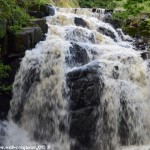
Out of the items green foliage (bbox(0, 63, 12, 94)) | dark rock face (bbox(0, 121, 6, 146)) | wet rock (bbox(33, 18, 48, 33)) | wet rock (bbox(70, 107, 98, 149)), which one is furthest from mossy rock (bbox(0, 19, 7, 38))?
wet rock (bbox(70, 107, 98, 149))

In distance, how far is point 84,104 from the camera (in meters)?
8.04

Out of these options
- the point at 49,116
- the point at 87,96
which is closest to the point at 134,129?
the point at 87,96

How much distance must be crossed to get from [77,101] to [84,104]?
22 centimetres

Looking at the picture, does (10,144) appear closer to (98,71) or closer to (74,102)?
(74,102)

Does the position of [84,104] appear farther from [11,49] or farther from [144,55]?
[144,55]

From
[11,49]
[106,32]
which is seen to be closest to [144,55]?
[106,32]

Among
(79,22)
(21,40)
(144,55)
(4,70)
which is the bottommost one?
(4,70)

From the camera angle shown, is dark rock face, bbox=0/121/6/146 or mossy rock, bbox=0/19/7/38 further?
mossy rock, bbox=0/19/7/38

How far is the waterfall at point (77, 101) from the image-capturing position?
800 cm

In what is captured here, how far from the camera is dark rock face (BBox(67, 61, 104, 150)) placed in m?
7.93

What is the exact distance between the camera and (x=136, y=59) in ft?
32.0

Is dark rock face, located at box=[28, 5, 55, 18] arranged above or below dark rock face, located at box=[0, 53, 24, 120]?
above

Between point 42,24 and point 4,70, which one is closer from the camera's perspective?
point 4,70

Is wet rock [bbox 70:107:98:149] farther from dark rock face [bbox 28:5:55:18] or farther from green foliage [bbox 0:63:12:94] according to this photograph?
dark rock face [bbox 28:5:55:18]
